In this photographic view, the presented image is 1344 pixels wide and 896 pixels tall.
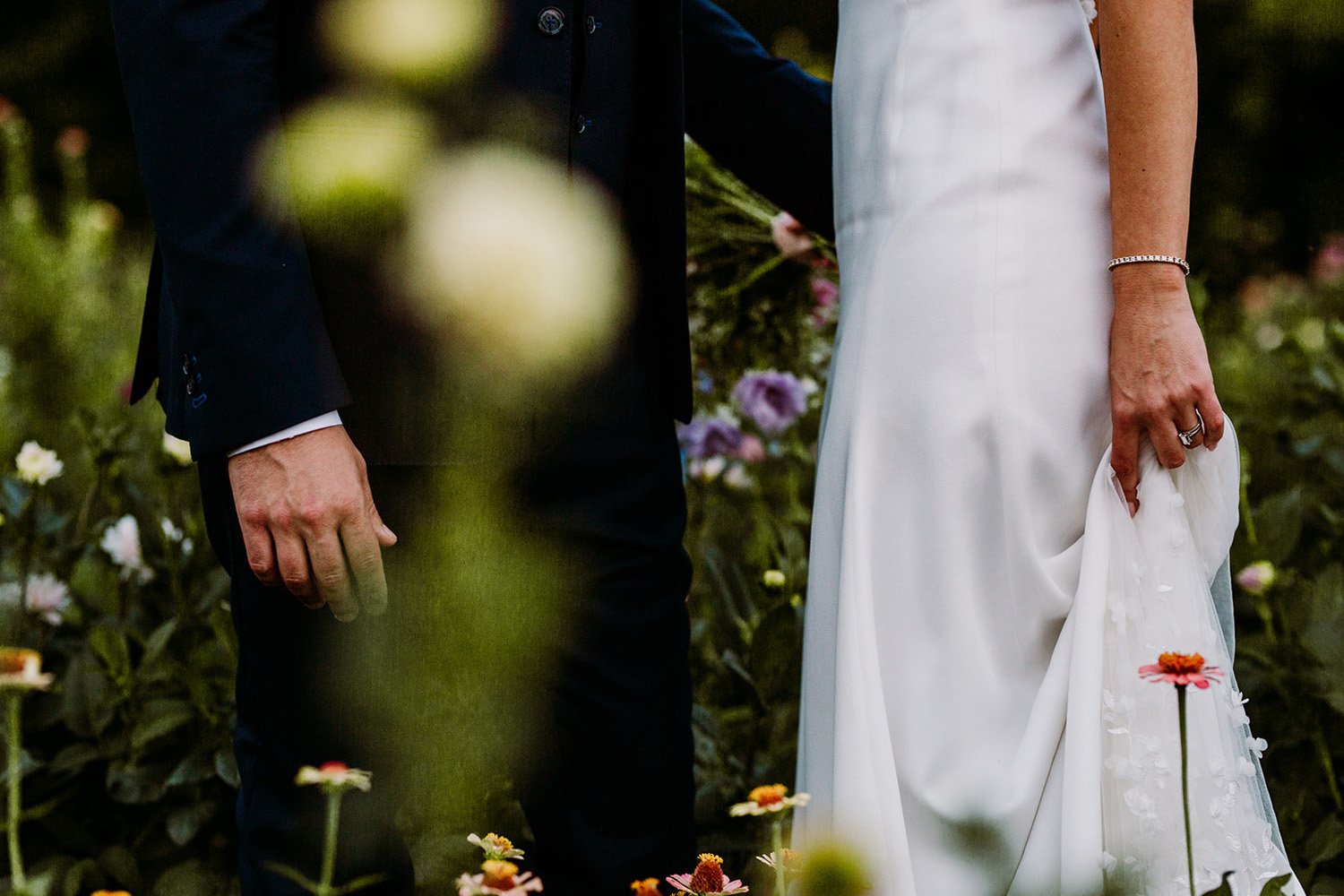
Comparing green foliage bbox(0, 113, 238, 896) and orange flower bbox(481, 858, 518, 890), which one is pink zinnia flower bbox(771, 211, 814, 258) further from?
orange flower bbox(481, 858, 518, 890)

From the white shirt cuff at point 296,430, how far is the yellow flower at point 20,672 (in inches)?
15.0

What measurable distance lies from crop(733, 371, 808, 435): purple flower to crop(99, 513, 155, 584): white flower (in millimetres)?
1001

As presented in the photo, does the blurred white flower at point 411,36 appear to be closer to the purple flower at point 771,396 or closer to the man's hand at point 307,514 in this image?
the man's hand at point 307,514

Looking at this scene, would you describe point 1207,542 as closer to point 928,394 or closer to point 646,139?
point 928,394

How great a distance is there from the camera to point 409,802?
1.65 metres

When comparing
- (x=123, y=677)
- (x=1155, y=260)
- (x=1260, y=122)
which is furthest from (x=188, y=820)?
(x=1260, y=122)

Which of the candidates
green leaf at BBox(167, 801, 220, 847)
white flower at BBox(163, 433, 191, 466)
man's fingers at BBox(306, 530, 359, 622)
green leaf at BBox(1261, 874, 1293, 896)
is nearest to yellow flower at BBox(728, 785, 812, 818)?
green leaf at BBox(1261, 874, 1293, 896)

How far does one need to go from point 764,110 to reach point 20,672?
1.20 meters

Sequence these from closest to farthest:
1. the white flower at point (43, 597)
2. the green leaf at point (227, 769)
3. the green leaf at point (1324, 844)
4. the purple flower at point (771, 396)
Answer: the green leaf at point (1324, 844) → the green leaf at point (227, 769) → the white flower at point (43, 597) → the purple flower at point (771, 396)

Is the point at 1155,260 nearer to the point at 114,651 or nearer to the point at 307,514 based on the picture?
the point at 307,514

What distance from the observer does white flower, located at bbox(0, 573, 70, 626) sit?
1.99 meters

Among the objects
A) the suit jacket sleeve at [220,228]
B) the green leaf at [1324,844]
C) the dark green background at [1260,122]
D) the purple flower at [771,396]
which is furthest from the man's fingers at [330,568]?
the dark green background at [1260,122]

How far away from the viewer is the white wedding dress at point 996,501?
47.9 inches

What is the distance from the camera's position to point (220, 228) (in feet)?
3.85
